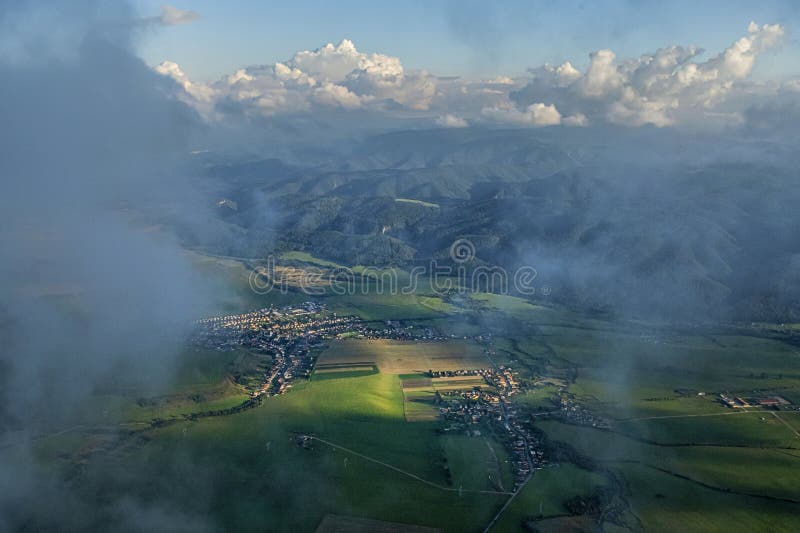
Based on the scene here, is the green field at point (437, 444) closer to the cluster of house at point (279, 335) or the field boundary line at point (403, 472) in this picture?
the field boundary line at point (403, 472)

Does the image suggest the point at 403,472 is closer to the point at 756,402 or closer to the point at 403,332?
the point at 756,402

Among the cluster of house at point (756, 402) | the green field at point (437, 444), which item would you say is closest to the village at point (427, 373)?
the green field at point (437, 444)

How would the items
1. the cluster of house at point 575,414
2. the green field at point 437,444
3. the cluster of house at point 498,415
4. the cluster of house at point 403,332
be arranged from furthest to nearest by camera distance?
the cluster of house at point 403,332 < the cluster of house at point 575,414 < the cluster of house at point 498,415 < the green field at point 437,444

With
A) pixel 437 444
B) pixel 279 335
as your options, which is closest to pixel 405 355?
pixel 279 335

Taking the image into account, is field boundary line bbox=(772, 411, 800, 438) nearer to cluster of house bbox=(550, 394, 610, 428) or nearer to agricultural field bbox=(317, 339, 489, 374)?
cluster of house bbox=(550, 394, 610, 428)

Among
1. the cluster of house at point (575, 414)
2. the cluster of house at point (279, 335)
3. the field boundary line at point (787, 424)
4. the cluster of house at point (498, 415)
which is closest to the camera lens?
the cluster of house at point (498, 415)

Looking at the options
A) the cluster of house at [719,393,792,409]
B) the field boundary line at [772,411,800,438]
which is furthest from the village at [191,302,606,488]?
the field boundary line at [772,411,800,438]

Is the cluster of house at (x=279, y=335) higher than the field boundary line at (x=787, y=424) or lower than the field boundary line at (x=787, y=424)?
higher

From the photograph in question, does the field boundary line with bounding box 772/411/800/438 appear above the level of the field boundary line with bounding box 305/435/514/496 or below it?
above

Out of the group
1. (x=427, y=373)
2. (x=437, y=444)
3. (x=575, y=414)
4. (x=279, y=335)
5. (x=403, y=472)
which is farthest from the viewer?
(x=279, y=335)

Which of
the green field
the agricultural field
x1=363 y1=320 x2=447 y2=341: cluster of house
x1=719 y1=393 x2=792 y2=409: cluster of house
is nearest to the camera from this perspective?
the green field

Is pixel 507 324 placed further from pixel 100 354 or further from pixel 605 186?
pixel 605 186

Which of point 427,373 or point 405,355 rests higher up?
point 405,355
